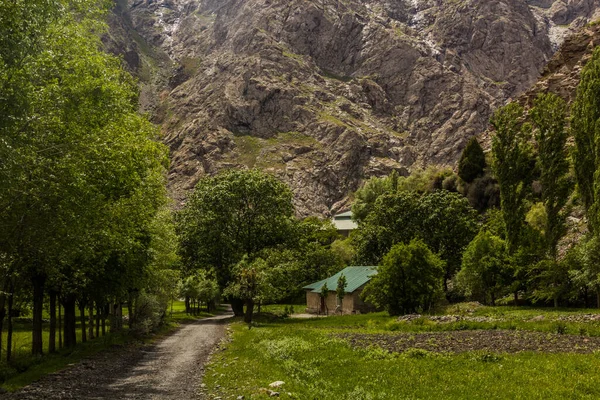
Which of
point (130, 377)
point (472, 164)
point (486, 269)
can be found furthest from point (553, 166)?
point (130, 377)

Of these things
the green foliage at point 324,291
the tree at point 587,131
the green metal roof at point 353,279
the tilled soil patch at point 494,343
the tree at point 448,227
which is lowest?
the tilled soil patch at point 494,343

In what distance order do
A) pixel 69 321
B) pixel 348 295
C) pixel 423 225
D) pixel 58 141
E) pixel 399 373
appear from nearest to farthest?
1. pixel 399 373
2. pixel 58 141
3. pixel 69 321
4. pixel 348 295
5. pixel 423 225

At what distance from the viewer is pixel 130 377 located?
2447cm

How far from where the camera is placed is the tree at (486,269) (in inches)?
2397

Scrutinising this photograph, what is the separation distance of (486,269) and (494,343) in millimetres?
37145

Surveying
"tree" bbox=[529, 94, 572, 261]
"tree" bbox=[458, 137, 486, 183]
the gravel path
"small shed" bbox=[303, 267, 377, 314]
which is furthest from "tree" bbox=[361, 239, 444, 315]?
"tree" bbox=[458, 137, 486, 183]

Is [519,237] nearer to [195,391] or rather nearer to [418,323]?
[418,323]

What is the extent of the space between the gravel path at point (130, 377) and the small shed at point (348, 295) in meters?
38.6

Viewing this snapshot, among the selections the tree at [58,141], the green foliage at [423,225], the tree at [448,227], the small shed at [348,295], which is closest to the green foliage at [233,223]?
the small shed at [348,295]

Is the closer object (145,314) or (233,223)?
(145,314)

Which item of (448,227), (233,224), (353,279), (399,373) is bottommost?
(399,373)

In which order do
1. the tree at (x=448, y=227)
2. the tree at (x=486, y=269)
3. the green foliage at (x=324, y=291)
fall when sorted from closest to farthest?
the tree at (x=486, y=269) → the green foliage at (x=324, y=291) → the tree at (x=448, y=227)

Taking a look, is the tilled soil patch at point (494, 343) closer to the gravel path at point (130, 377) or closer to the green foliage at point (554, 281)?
the gravel path at point (130, 377)

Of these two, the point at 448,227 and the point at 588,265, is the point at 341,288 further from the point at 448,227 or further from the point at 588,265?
the point at 588,265
